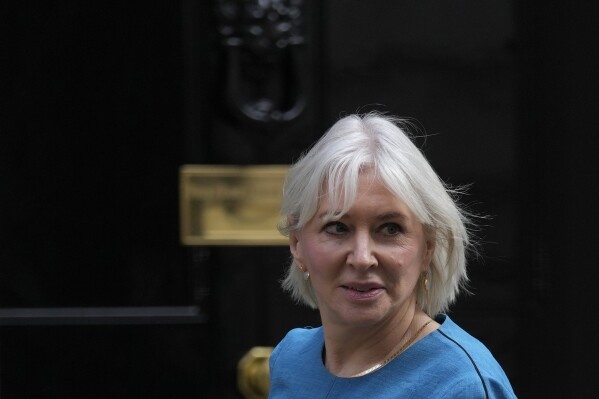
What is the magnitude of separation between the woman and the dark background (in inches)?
47.5

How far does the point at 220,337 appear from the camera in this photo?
9.76 feet

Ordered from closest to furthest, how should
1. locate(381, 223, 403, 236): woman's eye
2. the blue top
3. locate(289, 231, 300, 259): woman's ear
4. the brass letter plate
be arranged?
the blue top < locate(381, 223, 403, 236): woman's eye < locate(289, 231, 300, 259): woman's ear < the brass letter plate

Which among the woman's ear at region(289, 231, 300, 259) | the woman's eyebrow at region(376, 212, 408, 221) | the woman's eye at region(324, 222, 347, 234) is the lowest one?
the woman's ear at region(289, 231, 300, 259)

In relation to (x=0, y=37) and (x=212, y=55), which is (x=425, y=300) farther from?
(x=0, y=37)

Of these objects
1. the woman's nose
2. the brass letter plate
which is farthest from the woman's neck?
the brass letter plate

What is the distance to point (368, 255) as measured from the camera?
1.62 meters

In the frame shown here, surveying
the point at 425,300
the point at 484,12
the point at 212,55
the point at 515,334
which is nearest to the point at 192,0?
the point at 212,55

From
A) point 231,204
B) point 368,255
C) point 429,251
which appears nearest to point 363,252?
point 368,255

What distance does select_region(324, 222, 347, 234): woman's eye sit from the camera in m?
1.65

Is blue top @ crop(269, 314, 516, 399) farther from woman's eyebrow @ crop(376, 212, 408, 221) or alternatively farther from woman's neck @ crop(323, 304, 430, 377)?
woman's eyebrow @ crop(376, 212, 408, 221)

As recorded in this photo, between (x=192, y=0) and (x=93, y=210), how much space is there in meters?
0.60

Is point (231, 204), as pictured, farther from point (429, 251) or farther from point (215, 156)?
point (429, 251)

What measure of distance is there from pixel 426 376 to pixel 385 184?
10.8 inches

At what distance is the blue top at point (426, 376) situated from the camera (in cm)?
153
